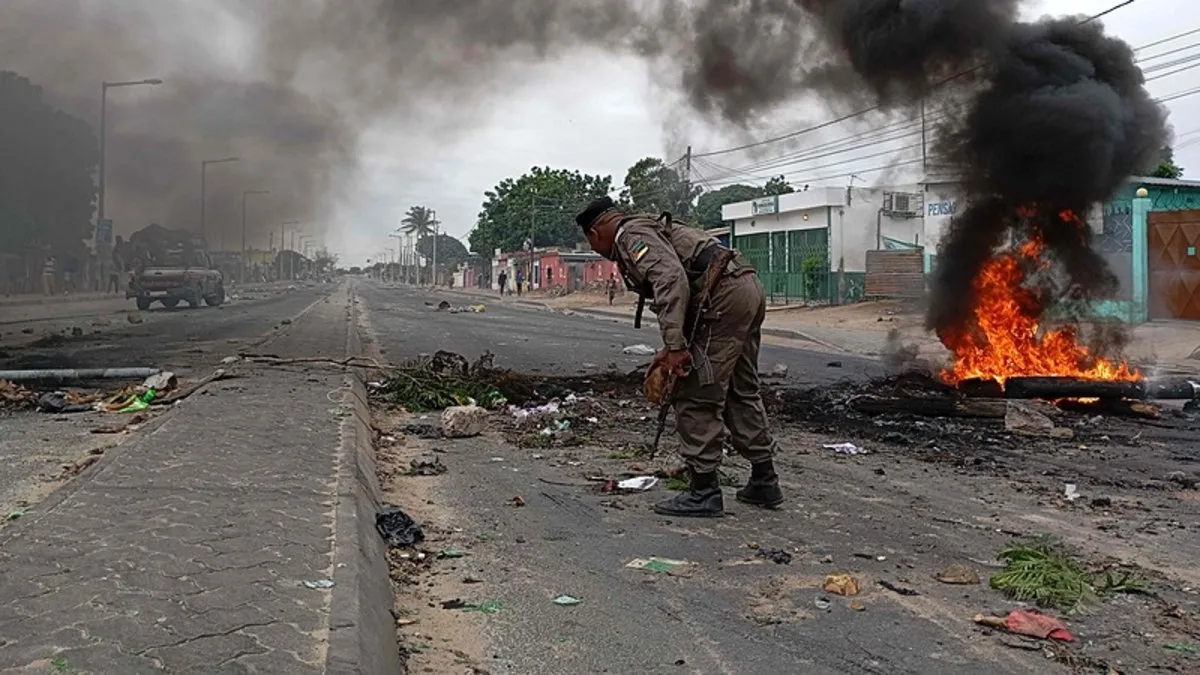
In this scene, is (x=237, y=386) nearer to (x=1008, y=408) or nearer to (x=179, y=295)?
(x=1008, y=408)

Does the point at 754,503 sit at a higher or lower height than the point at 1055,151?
lower

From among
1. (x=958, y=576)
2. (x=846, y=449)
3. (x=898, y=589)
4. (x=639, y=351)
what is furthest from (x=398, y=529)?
(x=639, y=351)

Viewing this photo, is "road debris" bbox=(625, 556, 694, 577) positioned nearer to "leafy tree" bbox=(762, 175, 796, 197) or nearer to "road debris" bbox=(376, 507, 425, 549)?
"road debris" bbox=(376, 507, 425, 549)

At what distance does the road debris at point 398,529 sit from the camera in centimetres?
405

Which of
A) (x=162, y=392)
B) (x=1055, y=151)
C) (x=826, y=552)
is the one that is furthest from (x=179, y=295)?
(x=826, y=552)

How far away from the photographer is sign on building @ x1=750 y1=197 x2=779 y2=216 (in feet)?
114

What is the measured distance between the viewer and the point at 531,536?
429 centimetres

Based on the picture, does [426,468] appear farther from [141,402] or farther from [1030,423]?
[1030,423]

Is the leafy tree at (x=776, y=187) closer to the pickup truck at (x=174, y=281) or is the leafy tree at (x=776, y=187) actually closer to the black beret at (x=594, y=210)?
the pickup truck at (x=174, y=281)

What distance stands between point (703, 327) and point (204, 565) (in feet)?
8.04

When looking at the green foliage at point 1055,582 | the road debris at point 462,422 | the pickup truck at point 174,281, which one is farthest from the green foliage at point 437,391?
the pickup truck at point 174,281

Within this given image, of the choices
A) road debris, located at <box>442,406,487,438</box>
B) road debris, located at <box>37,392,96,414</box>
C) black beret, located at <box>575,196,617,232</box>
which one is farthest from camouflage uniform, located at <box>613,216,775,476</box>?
road debris, located at <box>37,392,96,414</box>

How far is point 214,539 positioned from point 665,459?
3.09 meters

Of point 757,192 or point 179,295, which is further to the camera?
point 757,192
